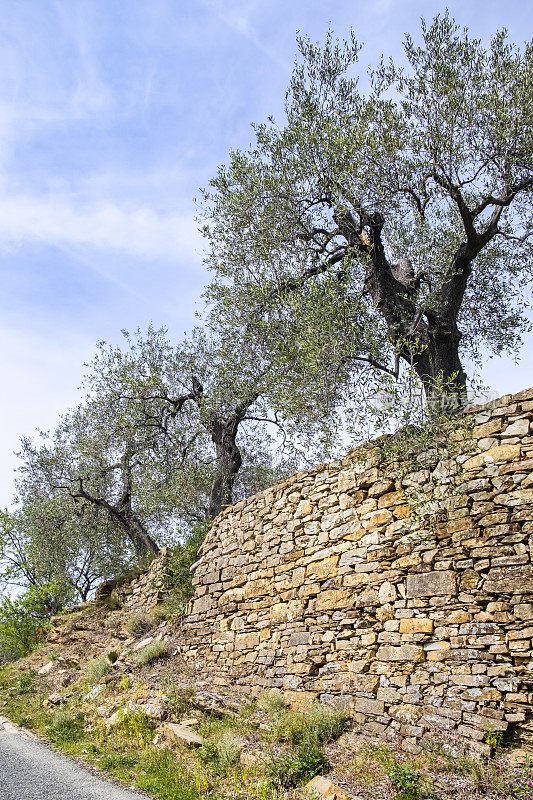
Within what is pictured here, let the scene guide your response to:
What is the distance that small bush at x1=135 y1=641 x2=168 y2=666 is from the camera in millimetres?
11672

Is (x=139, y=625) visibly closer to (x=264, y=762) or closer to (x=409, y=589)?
(x=264, y=762)

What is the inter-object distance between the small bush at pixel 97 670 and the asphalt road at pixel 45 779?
2938 millimetres

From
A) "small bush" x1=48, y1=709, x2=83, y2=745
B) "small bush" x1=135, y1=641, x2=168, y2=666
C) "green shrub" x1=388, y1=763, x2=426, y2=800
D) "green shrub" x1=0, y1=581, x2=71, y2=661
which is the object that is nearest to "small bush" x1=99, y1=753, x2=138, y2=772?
"small bush" x1=48, y1=709, x2=83, y2=745

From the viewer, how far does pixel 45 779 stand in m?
7.04

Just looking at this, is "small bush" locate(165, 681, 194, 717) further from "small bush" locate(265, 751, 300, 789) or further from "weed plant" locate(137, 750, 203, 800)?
"small bush" locate(265, 751, 300, 789)

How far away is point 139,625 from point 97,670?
199 cm

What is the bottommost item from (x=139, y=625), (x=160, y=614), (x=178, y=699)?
(x=178, y=699)

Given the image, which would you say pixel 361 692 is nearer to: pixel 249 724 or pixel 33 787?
pixel 249 724

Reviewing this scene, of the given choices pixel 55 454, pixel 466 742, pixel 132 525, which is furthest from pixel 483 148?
pixel 55 454

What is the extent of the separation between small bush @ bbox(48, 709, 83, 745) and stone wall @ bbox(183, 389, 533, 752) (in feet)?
9.56

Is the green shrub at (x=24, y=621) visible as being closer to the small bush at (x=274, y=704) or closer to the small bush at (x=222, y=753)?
the small bush at (x=274, y=704)

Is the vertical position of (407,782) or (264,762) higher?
(407,782)

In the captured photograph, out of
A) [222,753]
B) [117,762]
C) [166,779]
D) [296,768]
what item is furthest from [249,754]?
[117,762]

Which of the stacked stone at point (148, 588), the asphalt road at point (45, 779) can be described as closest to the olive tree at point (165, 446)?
the stacked stone at point (148, 588)
